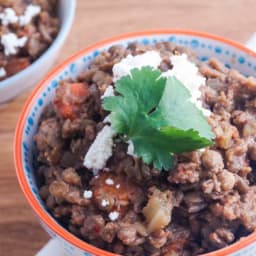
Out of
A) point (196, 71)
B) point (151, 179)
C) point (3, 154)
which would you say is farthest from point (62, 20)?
point (151, 179)

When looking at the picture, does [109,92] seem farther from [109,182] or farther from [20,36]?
[20,36]

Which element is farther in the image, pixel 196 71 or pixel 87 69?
pixel 87 69

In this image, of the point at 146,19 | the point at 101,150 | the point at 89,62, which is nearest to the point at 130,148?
the point at 101,150

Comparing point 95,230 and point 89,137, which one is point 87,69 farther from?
point 95,230

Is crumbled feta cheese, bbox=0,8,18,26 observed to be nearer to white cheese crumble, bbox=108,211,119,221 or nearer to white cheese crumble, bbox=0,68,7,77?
white cheese crumble, bbox=0,68,7,77

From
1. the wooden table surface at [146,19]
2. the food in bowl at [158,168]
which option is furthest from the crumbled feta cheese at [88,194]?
the wooden table surface at [146,19]

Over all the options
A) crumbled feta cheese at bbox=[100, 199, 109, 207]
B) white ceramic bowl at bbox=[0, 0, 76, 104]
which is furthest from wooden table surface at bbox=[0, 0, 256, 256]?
crumbled feta cheese at bbox=[100, 199, 109, 207]
